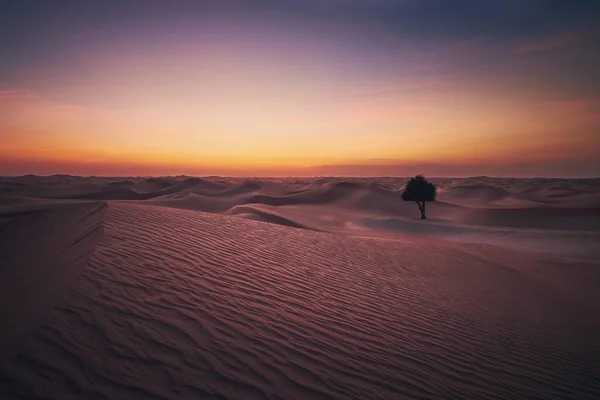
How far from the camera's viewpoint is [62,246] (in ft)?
22.4

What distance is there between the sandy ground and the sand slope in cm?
2

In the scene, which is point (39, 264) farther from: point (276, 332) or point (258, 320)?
point (276, 332)

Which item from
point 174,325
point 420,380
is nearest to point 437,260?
point 420,380

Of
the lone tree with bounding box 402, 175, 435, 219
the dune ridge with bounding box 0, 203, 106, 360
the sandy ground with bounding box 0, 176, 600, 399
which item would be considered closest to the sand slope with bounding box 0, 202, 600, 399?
the sandy ground with bounding box 0, 176, 600, 399

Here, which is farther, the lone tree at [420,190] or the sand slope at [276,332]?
the lone tree at [420,190]

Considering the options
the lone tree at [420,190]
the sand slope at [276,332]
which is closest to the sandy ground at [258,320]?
the sand slope at [276,332]

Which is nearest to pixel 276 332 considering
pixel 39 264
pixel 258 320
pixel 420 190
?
pixel 258 320

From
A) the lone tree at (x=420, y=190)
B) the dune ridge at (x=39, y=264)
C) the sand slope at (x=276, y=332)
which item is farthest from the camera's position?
the lone tree at (x=420, y=190)

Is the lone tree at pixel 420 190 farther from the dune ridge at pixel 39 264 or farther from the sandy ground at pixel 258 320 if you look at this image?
the dune ridge at pixel 39 264

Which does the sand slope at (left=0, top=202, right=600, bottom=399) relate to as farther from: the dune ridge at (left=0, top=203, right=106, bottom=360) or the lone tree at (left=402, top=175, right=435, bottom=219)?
the lone tree at (left=402, top=175, right=435, bottom=219)

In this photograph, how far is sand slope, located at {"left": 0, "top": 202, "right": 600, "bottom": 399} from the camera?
306 cm

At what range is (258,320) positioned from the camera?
442 cm

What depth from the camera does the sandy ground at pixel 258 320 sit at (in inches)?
123

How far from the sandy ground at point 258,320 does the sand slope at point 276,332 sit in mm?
21
